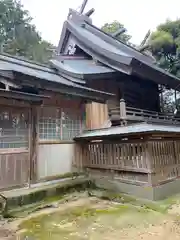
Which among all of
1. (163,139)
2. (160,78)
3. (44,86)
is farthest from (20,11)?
(163,139)

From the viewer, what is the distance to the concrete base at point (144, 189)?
223 inches

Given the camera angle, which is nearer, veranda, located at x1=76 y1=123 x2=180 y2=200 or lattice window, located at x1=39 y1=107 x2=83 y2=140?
veranda, located at x1=76 y1=123 x2=180 y2=200

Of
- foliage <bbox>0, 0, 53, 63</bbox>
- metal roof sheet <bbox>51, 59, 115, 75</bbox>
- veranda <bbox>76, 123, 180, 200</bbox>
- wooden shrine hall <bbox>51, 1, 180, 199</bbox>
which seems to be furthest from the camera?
foliage <bbox>0, 0, 53, 63</bbox>

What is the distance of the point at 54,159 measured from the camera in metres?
6.78

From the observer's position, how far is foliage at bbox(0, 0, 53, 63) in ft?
83.6

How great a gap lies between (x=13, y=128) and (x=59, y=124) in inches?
66.4

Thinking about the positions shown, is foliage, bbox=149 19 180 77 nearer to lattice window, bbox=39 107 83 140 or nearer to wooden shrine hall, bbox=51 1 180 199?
wooden shrine hall, bbox=51 1 180 199

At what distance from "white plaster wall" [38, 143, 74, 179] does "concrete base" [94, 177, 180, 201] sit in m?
1.24

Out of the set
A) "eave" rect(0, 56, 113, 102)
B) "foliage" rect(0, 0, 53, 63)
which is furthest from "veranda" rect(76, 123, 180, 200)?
"foliage" rect(0, 0, 53, 63)

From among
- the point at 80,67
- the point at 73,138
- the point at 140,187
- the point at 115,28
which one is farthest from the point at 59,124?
the point at 115,28

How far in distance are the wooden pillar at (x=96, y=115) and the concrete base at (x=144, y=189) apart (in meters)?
2.08

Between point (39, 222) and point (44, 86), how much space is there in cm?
380

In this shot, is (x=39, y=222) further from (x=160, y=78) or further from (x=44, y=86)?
(x=160, y=78)

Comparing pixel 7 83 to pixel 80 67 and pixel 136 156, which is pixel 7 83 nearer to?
pixel 136 156
